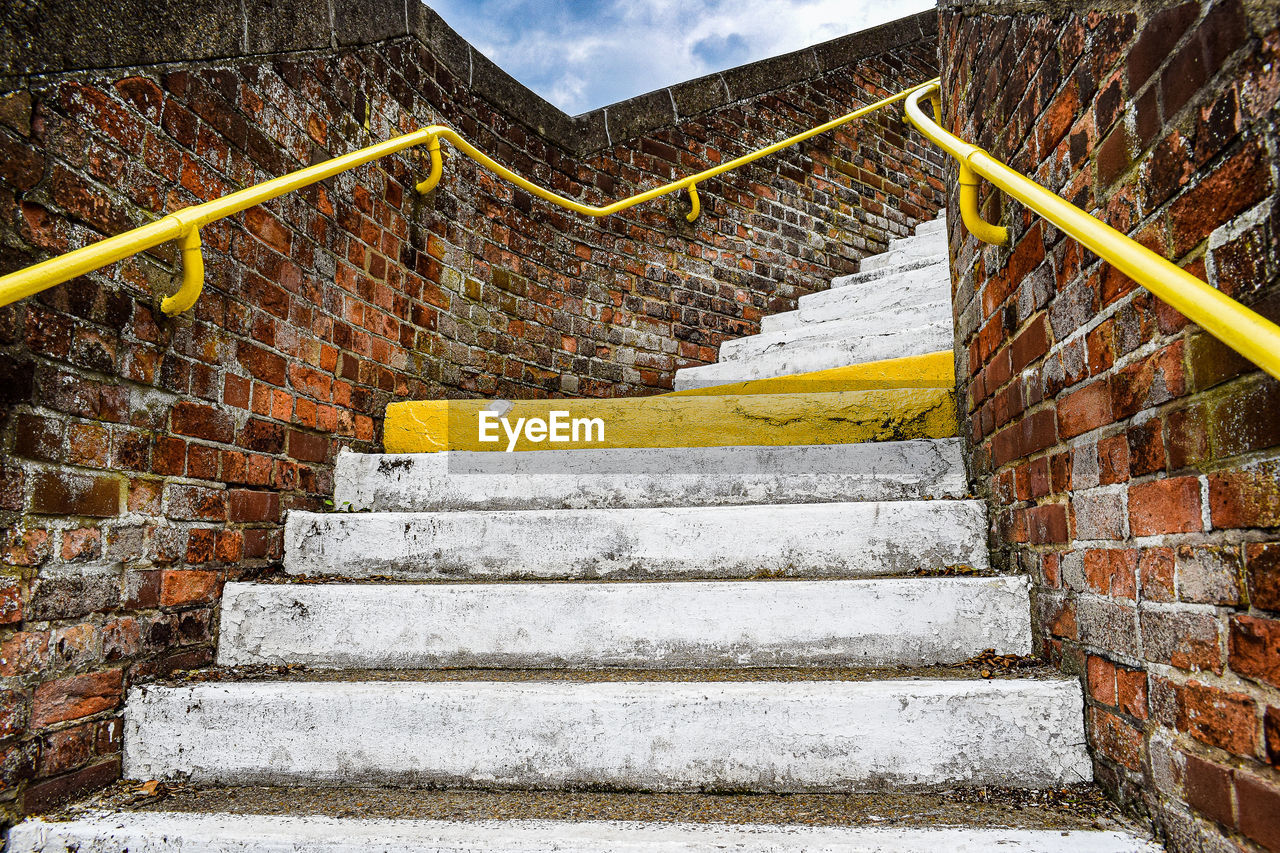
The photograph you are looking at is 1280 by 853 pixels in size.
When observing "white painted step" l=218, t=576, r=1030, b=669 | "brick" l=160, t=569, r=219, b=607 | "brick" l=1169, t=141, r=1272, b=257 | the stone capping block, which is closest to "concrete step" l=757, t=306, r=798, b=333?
the stone capping block

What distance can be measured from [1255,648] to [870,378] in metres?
1.72

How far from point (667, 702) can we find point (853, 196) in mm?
3891

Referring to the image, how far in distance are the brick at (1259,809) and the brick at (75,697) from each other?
1737 millimetres

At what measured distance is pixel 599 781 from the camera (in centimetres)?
123

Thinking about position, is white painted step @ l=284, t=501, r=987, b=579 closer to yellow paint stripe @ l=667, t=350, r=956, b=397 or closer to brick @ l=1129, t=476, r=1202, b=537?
brick @ l=1129, t=476, r=1202, b=537

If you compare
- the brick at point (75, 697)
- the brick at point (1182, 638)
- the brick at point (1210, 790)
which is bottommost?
the brick at point (1210, 790)

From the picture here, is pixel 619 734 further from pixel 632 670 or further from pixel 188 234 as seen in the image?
→ pixel 188 234

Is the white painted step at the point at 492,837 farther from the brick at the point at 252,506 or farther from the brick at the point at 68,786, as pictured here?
the brick at the point at 252,506

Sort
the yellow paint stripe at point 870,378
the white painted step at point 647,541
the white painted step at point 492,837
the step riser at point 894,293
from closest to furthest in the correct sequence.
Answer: the white painted step at point 492,837 < the white painted step at point 647,541 < the yellow paint stripe at point 870,378 < the step riser at point 894,293

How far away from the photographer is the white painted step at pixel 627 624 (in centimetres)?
138

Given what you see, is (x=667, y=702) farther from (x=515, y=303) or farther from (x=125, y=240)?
(x=515, y=303)

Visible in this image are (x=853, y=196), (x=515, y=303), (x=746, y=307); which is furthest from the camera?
(x=853, y=196)

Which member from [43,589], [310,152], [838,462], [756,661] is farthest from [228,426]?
[838,462]

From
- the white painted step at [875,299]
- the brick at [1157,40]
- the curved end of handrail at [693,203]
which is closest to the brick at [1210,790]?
the brick at [1157,40]
